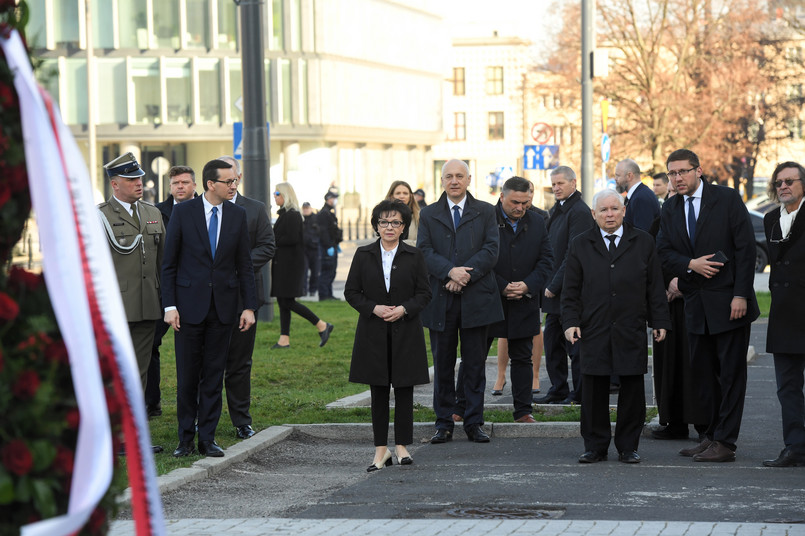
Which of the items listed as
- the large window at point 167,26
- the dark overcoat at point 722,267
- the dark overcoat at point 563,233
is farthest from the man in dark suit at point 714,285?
the large window at point 167,26

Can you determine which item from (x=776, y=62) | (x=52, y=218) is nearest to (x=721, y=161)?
(x=776, y=62)

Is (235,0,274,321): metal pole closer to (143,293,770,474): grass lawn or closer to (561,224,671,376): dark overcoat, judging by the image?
(143,293,770,474): grass lawn

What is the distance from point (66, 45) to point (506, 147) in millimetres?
44363

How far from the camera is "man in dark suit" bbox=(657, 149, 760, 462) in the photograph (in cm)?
903

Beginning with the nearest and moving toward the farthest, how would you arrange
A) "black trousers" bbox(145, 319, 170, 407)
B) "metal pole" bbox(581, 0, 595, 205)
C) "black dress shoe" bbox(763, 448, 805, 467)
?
"black dress shoe" bbox(763, 448, 805, 467), "black trousers" bbox(145, 319, 170, 407), "metal pole" bbox(581, 0, 595, 205)

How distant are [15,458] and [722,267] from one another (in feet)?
21.9

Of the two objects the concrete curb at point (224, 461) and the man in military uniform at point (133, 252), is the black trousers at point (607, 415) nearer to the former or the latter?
the concrete curb at point (224, 461)

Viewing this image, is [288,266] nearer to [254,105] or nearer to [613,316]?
[254,105]

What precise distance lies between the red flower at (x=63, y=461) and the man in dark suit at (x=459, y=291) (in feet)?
22.3

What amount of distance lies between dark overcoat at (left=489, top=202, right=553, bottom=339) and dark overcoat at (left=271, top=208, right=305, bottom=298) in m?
5.05

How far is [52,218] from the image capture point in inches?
129

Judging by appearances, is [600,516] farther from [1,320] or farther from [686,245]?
[1,320]

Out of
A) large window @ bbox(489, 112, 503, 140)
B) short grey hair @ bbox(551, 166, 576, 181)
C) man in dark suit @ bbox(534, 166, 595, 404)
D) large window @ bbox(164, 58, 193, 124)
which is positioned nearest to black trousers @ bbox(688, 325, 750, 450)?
man in dark suit @ bbox(534, 166, 595, 404)

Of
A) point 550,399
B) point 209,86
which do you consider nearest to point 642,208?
point 550,399
